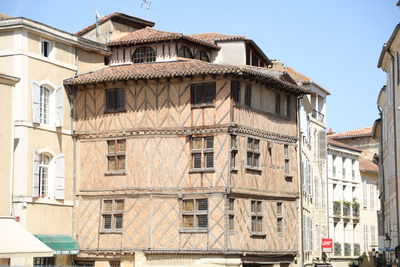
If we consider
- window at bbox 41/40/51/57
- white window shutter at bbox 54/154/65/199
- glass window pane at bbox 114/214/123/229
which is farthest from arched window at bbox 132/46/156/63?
glass window pane at bbox 114/214/123/229

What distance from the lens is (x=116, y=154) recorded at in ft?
124

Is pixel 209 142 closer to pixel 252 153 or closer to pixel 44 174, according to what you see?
pixel 252 153

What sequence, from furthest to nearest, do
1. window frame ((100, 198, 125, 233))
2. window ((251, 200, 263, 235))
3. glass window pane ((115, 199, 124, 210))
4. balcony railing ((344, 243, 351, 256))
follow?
balcony railing ((344, 243, 351, 256)), glass window pane ((115, 199, 124, 210)), window frame ((100, 198, 125, 233)), window ((251, 200, 263, 235))

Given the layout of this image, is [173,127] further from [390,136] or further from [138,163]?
[390,136]

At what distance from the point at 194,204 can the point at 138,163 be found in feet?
9.55

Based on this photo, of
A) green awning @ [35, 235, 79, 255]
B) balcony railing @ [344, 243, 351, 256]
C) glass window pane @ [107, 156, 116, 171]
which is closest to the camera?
green awning @ [35, 235, 79, 255]

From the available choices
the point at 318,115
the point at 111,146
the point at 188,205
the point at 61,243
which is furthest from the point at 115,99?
the point at 318,115

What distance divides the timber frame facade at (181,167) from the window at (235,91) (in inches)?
1.6

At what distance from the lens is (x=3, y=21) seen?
36.7m

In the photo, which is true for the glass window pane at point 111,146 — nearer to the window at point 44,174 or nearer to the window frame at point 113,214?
the window frame at point 113,214

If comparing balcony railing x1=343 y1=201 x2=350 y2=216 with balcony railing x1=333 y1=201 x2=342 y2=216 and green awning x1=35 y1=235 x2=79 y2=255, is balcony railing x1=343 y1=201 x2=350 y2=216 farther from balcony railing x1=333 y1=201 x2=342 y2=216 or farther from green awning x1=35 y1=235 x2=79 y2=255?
green awning x1=35 y1=235 x2=79 y2=255

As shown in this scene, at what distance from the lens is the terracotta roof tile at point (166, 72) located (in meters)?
36.4

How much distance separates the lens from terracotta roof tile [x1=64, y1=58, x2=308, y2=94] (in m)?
36.4

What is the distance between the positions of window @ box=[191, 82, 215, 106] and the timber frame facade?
40 mm
